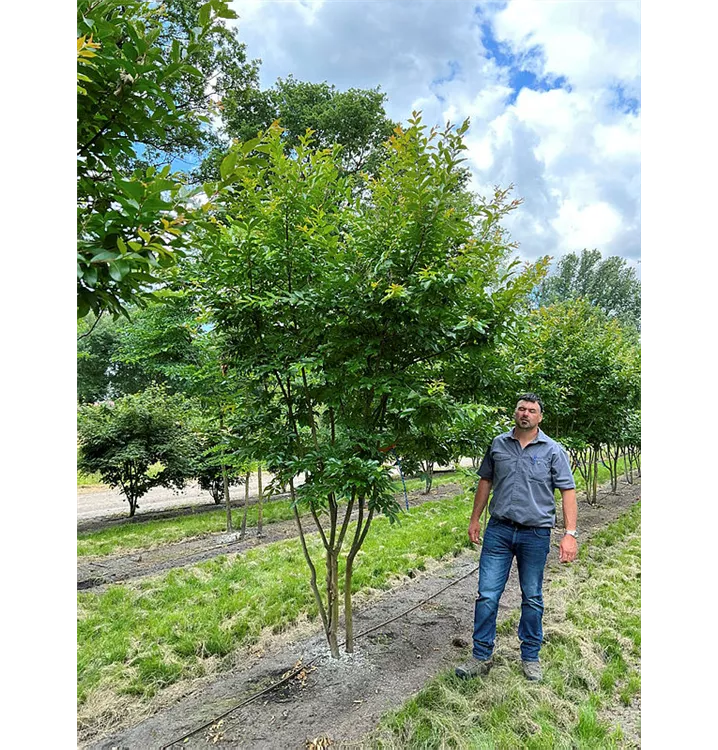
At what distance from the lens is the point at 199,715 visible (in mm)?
2398

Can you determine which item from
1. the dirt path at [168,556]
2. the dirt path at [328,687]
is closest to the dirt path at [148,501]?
the dirt path at [168,556]

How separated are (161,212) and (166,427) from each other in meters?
9.42

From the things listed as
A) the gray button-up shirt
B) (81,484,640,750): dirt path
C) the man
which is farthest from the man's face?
(81,484,640,750): dirt path

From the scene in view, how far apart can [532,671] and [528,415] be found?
1387mm

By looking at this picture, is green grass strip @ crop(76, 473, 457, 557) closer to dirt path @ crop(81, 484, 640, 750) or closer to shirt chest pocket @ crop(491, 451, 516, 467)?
dirt path @ crop(81, 484, 640, 750)

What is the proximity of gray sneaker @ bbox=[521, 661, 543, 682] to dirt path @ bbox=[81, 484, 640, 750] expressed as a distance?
0.48ft

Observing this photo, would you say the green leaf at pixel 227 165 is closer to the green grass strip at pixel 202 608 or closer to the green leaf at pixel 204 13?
the green leaf at pixel 204 13

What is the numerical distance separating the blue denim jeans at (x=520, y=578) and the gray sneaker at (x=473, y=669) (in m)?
0.04

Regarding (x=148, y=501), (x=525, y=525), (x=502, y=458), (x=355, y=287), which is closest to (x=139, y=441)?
(x=148, y=501)

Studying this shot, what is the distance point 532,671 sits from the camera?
8.43ft

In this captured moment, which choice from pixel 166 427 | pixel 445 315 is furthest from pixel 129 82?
pixel 166 427

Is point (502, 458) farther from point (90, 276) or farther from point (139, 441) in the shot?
point (139, 441)

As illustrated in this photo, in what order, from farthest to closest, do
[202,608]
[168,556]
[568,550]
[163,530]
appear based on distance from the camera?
[163,530] < [168,556] < [202,608] < [568,550]
